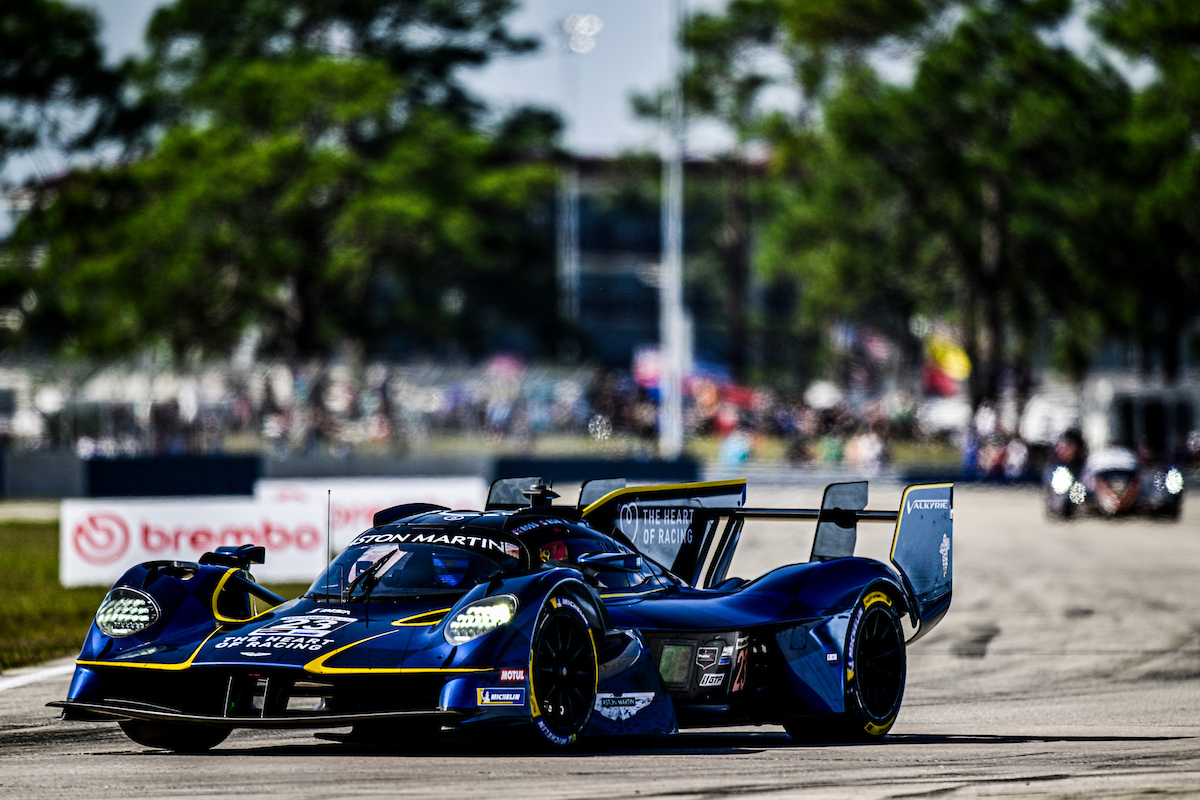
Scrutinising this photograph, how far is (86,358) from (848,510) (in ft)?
129

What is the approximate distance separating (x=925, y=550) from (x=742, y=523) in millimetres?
921

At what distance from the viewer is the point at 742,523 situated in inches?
350

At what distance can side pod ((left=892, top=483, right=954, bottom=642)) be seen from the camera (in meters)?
8.58

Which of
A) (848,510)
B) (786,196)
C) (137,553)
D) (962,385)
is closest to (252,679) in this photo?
(848,510)

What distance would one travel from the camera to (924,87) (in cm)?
4803

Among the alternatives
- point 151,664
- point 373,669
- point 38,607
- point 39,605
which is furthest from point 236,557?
point 39,605

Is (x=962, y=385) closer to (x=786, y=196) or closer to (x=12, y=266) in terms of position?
(x=786, y=196)

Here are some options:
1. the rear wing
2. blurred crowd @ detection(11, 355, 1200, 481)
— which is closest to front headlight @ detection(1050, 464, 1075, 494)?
blurred crowd @ detection(11, 355, 1200, 481)

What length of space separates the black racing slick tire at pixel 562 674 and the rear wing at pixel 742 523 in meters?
1.59

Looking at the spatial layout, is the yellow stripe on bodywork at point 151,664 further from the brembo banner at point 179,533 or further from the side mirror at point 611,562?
the brembo banner at point 179,533

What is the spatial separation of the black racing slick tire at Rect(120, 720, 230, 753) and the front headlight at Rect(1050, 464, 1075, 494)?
21920mm

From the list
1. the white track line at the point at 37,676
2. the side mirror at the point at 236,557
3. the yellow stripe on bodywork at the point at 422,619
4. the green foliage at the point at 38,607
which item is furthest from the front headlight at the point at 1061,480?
the yellow stripe on bodywork at the point at 422,619

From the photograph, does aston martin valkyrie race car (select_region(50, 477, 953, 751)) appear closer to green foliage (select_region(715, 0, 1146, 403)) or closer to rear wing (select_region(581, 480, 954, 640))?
rear wing (select_region(581, 480, 954, 640))

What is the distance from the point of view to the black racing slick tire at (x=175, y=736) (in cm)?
730
